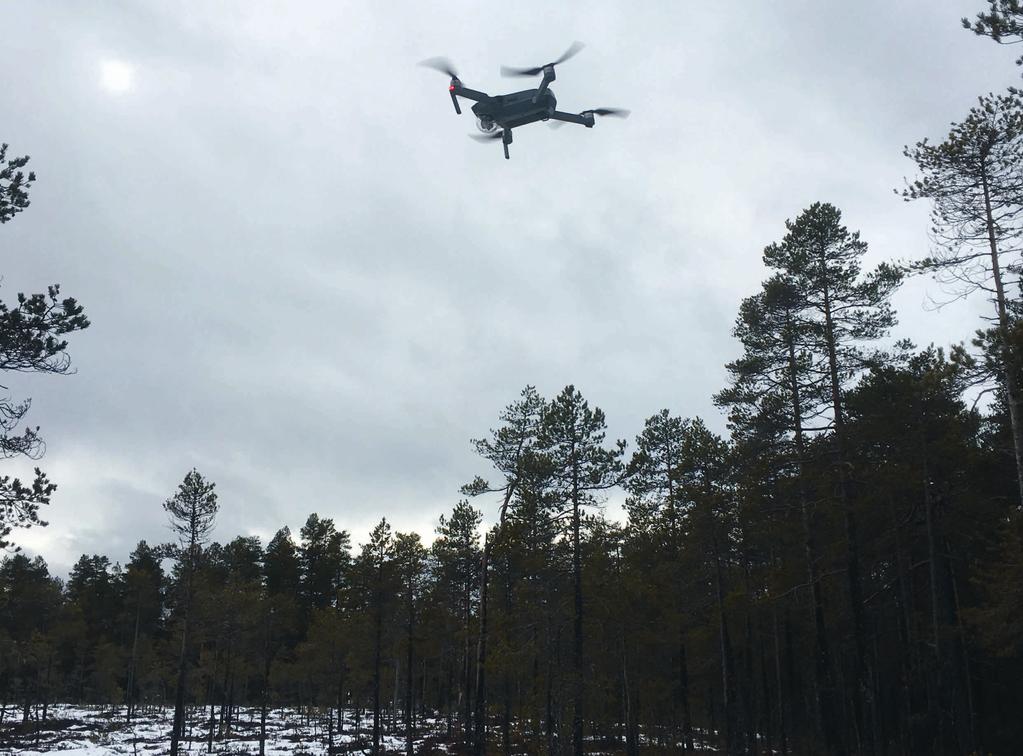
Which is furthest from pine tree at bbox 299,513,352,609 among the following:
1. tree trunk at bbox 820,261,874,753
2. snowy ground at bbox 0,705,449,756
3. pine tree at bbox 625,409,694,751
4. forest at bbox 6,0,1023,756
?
tree trunk at bbox 820,261,874,753

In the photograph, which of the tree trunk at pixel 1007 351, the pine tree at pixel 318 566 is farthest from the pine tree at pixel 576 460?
the pine tree at pixel 318 566

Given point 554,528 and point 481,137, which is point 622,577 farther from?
point 481,137

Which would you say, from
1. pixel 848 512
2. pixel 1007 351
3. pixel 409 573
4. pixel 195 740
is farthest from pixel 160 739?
pixel 1007 351

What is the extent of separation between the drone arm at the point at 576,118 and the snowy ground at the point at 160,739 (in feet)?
104

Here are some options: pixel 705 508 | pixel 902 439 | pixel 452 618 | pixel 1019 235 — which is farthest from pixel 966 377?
pixel 452 618

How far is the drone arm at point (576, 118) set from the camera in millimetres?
21953

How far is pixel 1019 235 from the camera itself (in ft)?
54.3

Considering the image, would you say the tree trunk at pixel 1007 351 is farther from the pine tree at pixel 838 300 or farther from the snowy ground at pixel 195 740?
the snowy ground at pixel 195 740

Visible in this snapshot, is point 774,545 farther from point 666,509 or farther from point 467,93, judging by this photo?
point 467,93

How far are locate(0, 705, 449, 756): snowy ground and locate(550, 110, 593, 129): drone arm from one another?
1246 inches

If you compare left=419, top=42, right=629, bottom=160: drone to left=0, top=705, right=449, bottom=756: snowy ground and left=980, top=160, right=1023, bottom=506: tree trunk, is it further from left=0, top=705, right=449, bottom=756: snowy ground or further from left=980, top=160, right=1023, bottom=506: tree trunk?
left=0, top=705, right=449, bottom=756: snowy ground

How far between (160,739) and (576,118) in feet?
156

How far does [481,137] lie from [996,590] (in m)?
18.6

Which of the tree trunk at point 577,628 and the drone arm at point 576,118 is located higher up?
the drone arm at point 576,118
